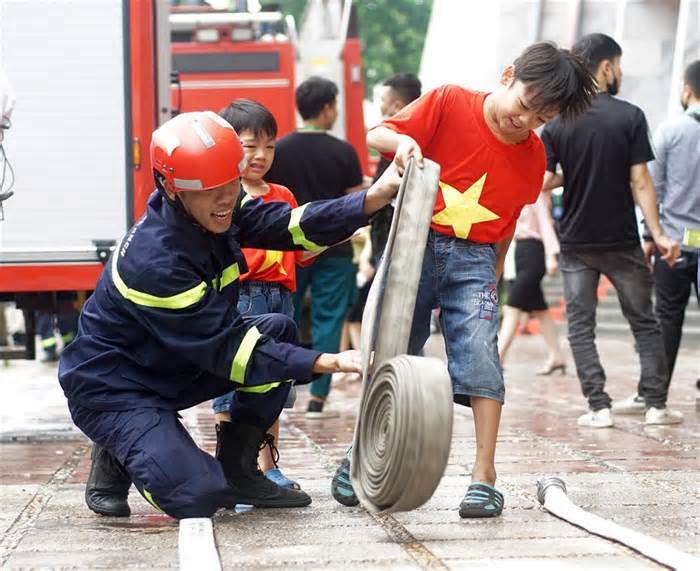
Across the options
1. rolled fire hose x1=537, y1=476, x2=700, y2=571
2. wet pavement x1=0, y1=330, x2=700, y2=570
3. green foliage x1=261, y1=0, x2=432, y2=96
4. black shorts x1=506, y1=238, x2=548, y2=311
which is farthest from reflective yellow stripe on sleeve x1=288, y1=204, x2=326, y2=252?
green foliage x1=261, y1=0, x2=432, y2=96

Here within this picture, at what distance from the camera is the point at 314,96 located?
8.84 m

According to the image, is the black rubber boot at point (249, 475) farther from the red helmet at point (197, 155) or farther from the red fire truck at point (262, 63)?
the red fire truck at point (262, 63)

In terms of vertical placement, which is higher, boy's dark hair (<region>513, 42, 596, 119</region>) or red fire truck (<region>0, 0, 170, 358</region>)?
boy's dark hair (<region>513, 42, 596, 119</region>)

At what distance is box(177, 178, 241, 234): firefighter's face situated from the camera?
4676mm

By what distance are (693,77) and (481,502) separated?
4.15 m

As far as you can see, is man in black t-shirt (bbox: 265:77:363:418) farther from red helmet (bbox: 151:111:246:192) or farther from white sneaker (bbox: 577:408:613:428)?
red helmet (bbox: 151:111:246:192)

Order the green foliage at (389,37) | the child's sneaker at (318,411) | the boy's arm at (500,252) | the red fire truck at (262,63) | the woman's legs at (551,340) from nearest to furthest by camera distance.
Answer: the boy's arm at (500,252) → the child's sneaker at (318,411) → the woman's legs at (551,340) → the red fire truck at (262,63) → the green foliage at (389,37)

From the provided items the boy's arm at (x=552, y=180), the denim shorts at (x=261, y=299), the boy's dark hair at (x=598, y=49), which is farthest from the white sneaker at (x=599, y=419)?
the denim shorts at (x=261, y=299)

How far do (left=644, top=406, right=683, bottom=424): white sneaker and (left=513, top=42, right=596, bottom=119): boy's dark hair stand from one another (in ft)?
10.4

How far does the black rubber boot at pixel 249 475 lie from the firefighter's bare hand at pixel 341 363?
0.82 metres

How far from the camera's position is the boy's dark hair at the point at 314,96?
8.84 metres

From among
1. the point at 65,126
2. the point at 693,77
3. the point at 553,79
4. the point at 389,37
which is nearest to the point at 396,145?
the point at 553,79

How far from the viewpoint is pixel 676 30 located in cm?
1727

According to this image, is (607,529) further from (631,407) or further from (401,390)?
(631,407)
